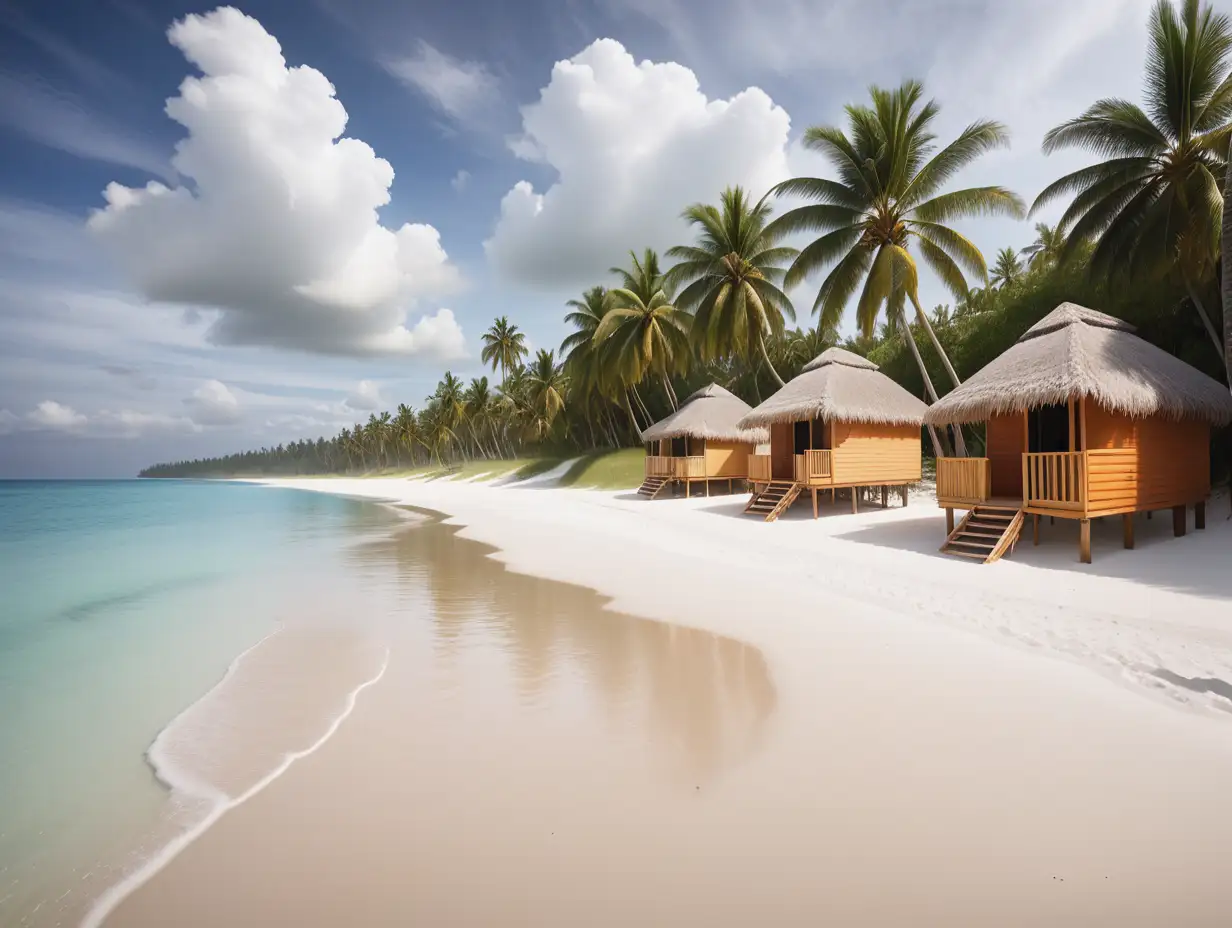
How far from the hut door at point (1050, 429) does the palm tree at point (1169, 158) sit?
3.78m

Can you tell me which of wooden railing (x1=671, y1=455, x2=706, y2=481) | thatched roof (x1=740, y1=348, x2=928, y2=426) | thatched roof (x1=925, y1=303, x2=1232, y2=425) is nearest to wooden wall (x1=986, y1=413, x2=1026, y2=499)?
thatched roof (x1=925, y1=303, x2=1232, y2=425)

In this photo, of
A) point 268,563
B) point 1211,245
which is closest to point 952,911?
point 268,563

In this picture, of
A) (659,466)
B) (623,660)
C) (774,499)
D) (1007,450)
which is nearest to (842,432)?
(774,499)

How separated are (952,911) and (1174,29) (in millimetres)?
16903

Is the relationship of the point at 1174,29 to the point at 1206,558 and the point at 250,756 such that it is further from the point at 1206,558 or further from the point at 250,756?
the point at 250,756

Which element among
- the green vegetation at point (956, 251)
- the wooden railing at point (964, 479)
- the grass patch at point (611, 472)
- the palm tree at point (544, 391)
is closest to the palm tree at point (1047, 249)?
the green vegetation at point (956, 251)

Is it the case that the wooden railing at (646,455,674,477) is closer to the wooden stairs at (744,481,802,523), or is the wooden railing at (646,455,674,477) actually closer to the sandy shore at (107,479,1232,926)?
the wooden stairs at (744,481,802,523)

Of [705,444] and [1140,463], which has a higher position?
[705,444]

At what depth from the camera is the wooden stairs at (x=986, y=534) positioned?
8.69 meters

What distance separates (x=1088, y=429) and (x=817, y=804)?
904 centimetres

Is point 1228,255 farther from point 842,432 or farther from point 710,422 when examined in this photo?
point 710,422

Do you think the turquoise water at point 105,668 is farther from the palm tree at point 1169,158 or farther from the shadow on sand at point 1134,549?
the palm tree at point 1169,158

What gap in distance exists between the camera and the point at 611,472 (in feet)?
92.9

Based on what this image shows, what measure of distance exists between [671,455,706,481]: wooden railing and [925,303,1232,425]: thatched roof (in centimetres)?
1044
